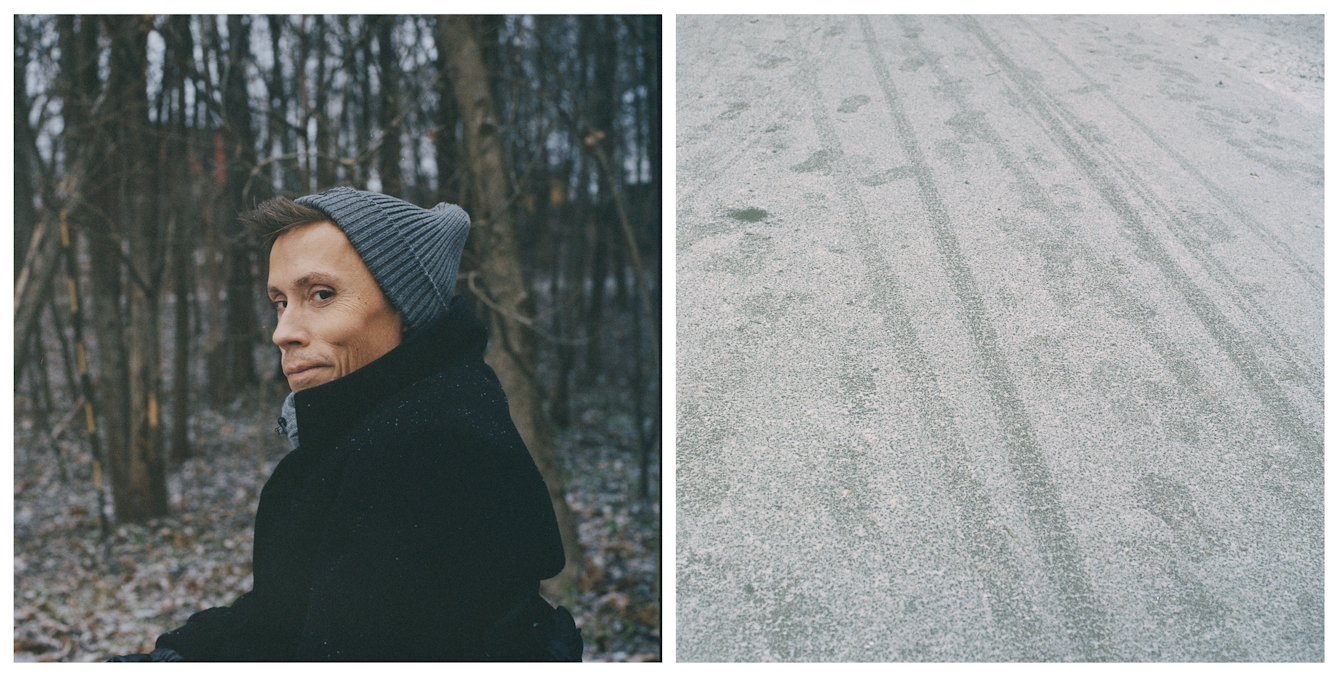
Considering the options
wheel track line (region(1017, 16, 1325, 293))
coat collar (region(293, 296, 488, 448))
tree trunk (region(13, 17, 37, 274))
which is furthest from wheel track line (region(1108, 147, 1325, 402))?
tree trunk (region(13, 17, 37, 274))

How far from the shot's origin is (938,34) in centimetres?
425

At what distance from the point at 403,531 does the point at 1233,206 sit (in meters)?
3.68

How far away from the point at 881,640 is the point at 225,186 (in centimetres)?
771

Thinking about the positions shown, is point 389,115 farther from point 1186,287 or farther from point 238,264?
point 238,264

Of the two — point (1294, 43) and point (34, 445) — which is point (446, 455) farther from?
point (34, 445)

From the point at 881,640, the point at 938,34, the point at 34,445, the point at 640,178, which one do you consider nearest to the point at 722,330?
the point at 881,640

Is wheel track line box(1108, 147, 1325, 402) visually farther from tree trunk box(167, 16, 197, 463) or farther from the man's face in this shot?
tree trunk box(167, 16, 197, 463)

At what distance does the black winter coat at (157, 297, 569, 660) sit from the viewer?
1.26 meters

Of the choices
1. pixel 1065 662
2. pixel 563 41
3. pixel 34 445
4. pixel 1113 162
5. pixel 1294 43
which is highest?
pixel 563 41

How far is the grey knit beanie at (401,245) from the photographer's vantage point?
4.74 feet

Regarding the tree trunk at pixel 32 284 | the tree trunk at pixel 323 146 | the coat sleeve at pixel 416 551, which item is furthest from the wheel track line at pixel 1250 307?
the tree trunk at pixel 32 284

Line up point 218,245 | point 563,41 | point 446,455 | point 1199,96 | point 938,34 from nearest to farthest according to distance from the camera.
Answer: point 446,455, point 1199,96, point 938,34, point 218,245, point 563,41

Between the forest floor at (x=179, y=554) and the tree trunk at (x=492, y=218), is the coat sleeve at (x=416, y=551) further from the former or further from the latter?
the tree trunk at (x=492, y=218)

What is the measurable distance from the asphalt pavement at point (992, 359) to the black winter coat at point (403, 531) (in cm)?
81
